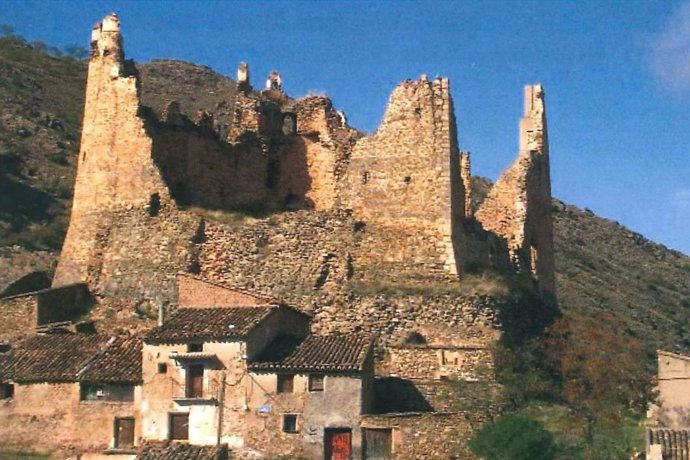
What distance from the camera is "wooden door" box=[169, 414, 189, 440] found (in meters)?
32.9

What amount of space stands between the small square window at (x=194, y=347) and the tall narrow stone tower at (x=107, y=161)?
263 inches

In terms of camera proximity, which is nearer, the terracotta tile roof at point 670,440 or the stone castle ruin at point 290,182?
the terracotta tile roof at point 670,440

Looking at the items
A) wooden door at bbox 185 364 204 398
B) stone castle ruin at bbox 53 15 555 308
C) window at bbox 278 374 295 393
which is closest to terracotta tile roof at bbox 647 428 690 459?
stone castle ruin at bbox 53 15 555 308

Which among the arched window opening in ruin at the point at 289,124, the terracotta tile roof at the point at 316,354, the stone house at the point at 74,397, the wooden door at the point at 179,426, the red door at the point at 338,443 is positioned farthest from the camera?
the arched window opening in ruin at the point at 289,124

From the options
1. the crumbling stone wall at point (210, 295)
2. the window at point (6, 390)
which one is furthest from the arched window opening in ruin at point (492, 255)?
the window at point (6, 390)

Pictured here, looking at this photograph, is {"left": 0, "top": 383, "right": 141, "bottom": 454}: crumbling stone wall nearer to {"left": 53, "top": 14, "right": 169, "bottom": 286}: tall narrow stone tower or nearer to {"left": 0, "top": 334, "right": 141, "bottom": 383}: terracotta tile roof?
{"left": 0, "top": 334, "right": 141, "bottom": 383}: terracotta tile roof

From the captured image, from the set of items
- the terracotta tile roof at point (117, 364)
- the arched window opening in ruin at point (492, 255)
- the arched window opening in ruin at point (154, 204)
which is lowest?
the terracotta tile roof at point (117, 364)

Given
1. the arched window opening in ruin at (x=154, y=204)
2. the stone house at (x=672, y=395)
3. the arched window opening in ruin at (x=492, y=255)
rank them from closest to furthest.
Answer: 1. the stone house at (x=672, y=395)
2. the arched window opening in ruin at (x=492, y=255)
3. the arched window opening in ruin at (x=154, y=204)

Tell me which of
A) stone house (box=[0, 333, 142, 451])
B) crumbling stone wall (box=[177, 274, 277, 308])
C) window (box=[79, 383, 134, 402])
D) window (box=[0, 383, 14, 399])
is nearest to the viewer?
stone house (box=[0, 333, 142, 451])

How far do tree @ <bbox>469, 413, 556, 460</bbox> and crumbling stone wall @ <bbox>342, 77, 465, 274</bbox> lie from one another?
20.5ft

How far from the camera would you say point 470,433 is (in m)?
31.1

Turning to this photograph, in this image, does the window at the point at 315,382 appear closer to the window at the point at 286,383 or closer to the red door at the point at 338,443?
the window at the point at 286,383

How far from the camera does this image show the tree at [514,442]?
2961 cm

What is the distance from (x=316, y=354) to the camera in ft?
→ 107
